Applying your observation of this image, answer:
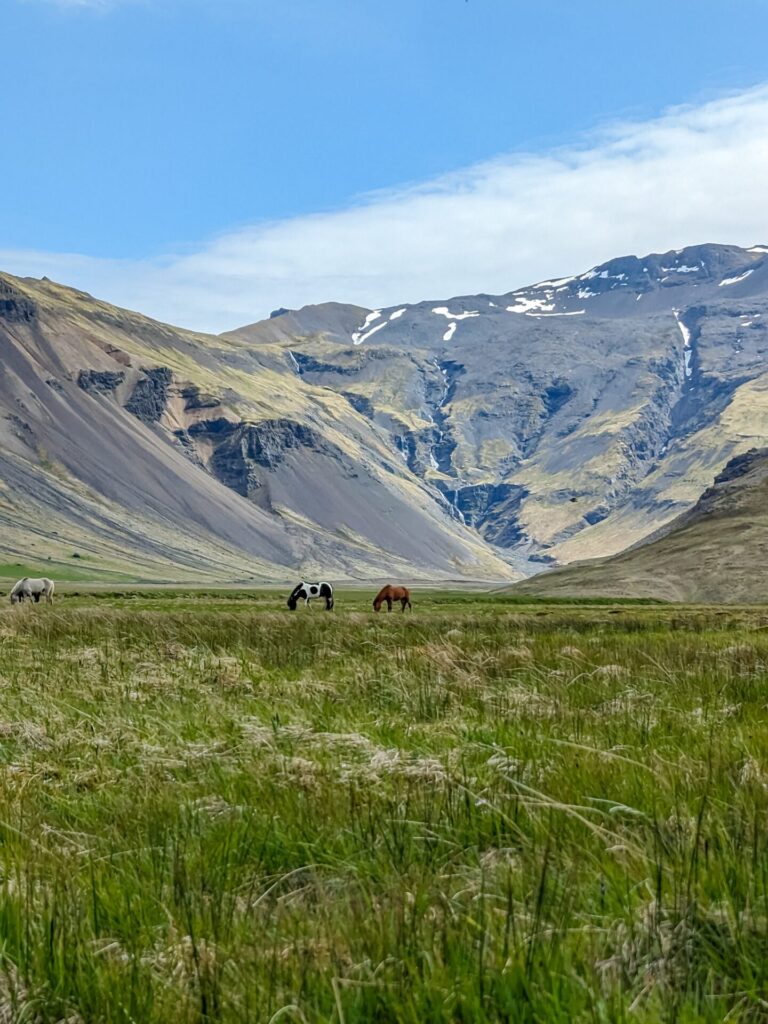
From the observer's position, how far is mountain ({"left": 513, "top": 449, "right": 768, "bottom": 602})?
4104 inches

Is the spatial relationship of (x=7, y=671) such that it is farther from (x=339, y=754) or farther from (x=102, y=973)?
(x=102, y=973)

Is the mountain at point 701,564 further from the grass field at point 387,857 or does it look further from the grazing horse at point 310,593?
the grass field at point 387,857

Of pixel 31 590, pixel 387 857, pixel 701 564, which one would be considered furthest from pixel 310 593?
pixel 701 564

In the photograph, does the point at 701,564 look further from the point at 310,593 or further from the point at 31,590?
the point at 31,590

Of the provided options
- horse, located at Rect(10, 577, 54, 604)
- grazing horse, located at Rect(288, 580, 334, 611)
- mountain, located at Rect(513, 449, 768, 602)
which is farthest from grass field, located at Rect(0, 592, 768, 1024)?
mountain, located at Rect(513, 449, 768, 602)

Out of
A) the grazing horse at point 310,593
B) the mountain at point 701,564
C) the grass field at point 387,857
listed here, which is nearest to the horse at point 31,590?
the grazing horse at point 310,593

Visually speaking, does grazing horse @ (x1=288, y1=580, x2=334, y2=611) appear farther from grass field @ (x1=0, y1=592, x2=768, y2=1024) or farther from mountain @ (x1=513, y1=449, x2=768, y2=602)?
mountain @ (x1=513, y1=449, x2=768, y2=602)

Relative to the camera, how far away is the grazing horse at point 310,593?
186 feet

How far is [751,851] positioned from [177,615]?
2411 centimetres

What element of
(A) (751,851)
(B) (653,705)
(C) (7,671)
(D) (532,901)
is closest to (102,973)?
(D) (532,901)

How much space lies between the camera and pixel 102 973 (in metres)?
3.79

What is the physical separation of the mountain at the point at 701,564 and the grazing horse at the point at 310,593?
49.9 m

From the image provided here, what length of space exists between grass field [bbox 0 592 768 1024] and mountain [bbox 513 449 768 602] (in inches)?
3583

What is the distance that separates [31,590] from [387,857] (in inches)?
2197
